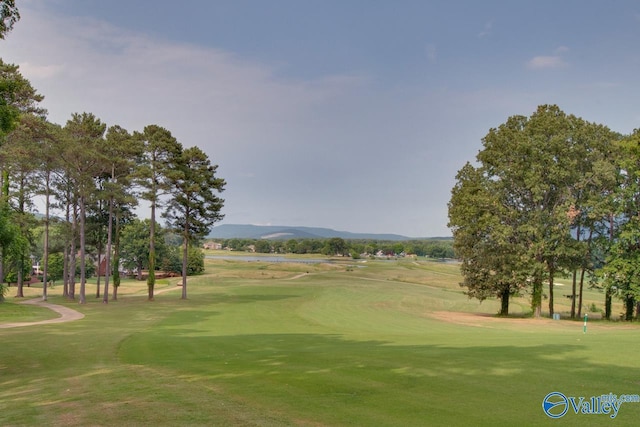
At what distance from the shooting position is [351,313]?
3778 centimetres

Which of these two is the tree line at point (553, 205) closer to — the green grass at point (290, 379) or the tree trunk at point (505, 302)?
the tree trunk at point (505, 302)

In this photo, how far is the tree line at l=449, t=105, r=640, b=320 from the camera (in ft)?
115

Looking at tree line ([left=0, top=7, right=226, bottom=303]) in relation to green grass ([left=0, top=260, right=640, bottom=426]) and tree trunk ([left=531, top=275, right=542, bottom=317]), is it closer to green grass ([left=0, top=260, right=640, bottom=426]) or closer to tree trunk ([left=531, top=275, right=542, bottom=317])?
green grass ([left=0, top=260, right=640, bottom=426])

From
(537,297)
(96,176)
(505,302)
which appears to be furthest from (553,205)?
(96,176)

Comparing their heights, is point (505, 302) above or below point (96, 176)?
below

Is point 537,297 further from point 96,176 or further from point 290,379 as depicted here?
point 96,176

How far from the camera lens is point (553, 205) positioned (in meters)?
37.5

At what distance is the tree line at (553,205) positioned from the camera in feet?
115

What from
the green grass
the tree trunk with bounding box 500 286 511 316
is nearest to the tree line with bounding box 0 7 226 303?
the green grass

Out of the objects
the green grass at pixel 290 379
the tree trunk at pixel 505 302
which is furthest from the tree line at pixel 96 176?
the tree trunk at pixel 505 302

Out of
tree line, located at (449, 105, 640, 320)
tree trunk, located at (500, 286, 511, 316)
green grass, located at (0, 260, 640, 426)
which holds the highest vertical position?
tree line, located at (449, 105, 640, 320)

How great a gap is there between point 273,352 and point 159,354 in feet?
14.2

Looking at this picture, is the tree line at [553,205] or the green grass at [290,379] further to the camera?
the tree line at [553,205]

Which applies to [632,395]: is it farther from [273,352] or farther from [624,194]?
[624,194]
